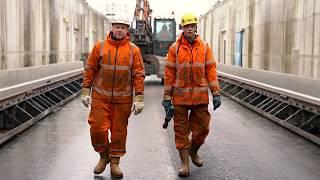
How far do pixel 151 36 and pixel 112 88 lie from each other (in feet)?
76.6

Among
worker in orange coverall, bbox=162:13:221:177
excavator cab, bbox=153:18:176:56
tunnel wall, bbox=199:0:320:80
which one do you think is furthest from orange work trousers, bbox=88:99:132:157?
excavator cab, bbox=153:18:176:56

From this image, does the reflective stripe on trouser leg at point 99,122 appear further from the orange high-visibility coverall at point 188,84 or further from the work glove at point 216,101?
the work glove at point 216,101

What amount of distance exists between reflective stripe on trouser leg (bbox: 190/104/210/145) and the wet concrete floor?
490mm

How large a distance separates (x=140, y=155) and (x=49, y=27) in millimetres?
19924

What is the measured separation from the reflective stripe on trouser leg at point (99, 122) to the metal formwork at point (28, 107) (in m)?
2.91

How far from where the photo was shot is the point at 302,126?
10727mm

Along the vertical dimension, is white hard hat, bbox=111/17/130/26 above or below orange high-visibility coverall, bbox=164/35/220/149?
above

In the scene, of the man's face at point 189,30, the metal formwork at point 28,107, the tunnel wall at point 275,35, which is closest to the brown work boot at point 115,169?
the man's face at point 189,30

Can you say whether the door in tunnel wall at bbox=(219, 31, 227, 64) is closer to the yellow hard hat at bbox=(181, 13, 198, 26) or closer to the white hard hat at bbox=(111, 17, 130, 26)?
the yellow hard hat at bbox=(181, 13, 198, 26)

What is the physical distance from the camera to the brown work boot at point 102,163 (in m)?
6.94

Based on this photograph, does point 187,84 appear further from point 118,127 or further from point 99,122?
point 99,122

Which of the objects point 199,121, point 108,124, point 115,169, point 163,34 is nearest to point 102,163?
point 115,169

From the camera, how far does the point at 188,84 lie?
7.04 m

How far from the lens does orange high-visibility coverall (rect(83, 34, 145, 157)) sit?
6.80 meters
